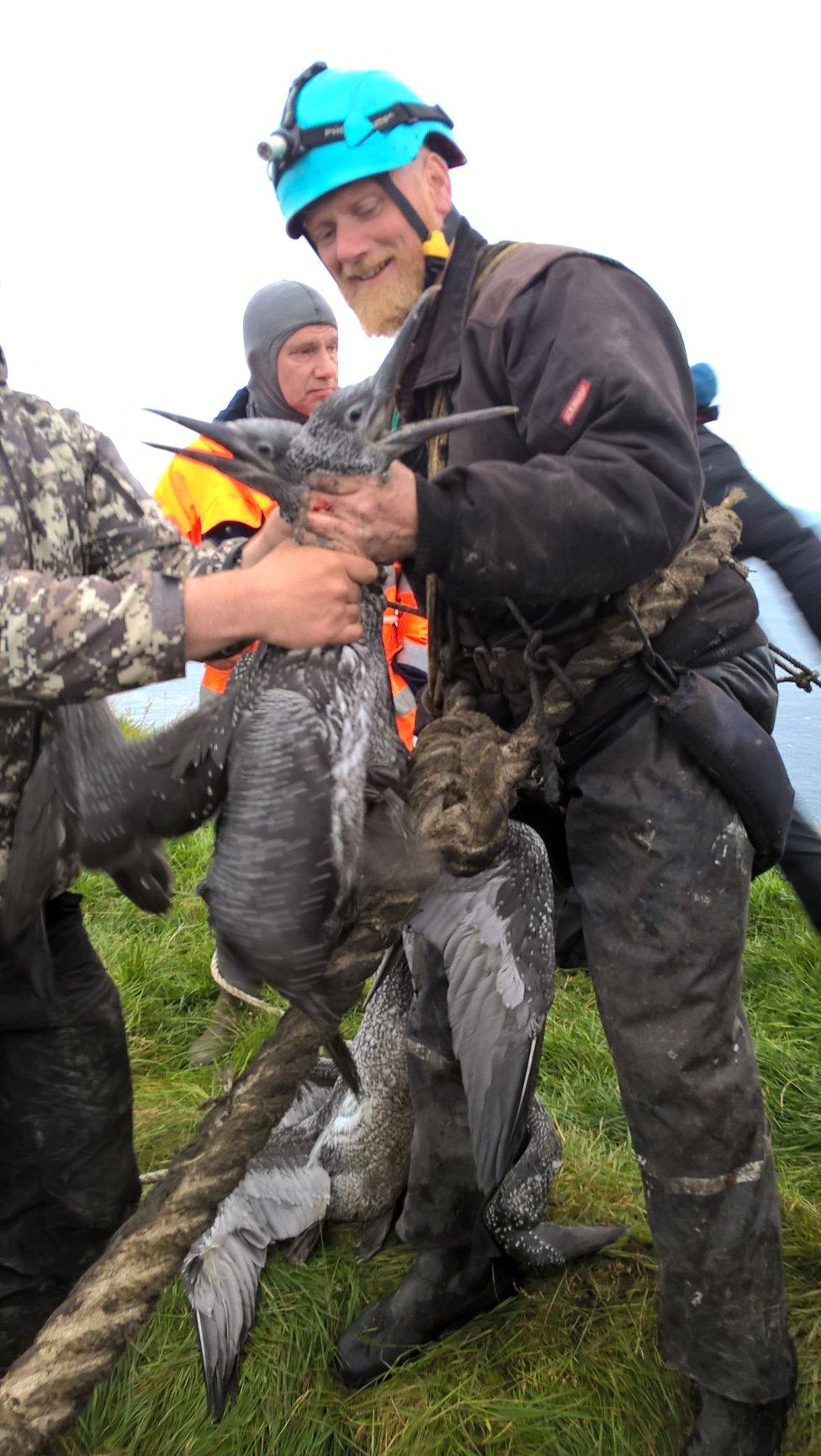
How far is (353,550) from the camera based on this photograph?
213cm

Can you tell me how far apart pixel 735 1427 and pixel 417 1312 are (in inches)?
37.8

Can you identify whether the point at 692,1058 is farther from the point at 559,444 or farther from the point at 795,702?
the point at 795,702

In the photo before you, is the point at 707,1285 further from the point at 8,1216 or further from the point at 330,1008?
the point at 8,1216

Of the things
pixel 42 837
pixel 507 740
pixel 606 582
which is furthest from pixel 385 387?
pixel 42 837

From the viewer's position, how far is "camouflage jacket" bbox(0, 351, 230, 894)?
6.72ft

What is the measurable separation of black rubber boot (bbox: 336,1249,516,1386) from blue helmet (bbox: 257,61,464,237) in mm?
2983

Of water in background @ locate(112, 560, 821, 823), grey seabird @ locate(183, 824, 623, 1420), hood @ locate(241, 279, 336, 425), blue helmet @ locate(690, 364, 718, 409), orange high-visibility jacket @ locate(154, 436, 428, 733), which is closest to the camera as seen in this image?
grey seabird @ locate(183, 824, 623, 1420)

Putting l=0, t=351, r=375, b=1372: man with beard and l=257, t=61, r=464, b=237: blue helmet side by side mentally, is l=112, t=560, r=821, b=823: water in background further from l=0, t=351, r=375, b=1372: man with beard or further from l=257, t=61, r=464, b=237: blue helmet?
l=257, t=61, r=464, b=237: blue helmet

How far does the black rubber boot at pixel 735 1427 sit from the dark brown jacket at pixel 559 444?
186cm

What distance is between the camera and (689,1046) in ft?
8.02

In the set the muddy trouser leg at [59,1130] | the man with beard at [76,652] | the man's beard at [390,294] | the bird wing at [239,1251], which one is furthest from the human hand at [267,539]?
the bird wing at [239,1251]

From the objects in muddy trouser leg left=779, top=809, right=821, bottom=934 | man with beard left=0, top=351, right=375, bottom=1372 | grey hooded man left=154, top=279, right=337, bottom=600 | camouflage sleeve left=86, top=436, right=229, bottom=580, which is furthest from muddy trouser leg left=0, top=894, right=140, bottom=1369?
muddy trouser leg left=779, top=809, right=821, bottom=934

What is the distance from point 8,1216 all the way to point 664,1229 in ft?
5.96

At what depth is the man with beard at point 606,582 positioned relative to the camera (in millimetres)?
2104
